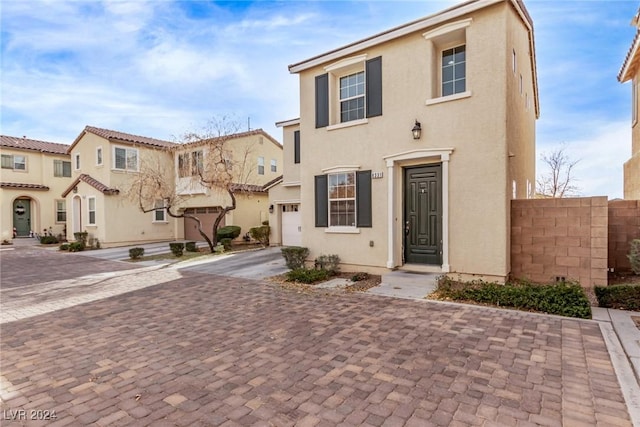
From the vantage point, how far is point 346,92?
10281mm

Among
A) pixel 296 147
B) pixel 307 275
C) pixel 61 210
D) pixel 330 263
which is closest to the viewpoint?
pixel 307 275

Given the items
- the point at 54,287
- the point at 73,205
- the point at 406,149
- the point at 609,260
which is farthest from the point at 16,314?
the point at 73,205

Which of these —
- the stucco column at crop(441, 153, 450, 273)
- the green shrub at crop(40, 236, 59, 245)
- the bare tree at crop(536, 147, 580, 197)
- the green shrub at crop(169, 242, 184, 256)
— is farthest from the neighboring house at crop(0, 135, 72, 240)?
the bare tree at crop(536, 147, 580, 197)

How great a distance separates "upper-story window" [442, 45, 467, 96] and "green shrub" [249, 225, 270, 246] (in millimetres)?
11873

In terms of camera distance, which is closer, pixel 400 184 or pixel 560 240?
pixel 560 240

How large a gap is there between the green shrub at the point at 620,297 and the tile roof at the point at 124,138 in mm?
22141

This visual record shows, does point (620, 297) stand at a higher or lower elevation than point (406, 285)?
higher

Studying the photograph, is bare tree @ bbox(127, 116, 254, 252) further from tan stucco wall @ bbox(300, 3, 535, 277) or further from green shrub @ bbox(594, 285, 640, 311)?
green shrub @ bbox(594, 285, 640, 311)

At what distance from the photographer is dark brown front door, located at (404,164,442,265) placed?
341 inches

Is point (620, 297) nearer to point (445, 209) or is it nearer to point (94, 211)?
point (445, 209)

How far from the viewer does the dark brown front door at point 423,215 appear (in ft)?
28.4

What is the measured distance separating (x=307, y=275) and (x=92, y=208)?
1809 cm

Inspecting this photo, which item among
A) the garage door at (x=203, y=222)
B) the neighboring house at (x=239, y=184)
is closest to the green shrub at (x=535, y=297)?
the neighboring house at (x=239, y=184)

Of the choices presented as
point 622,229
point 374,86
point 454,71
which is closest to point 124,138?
point 374,86
